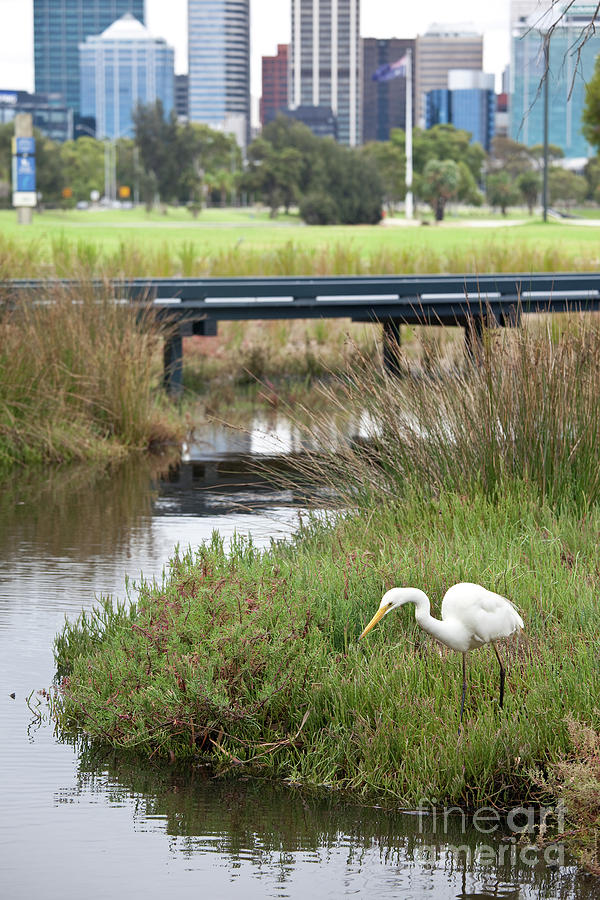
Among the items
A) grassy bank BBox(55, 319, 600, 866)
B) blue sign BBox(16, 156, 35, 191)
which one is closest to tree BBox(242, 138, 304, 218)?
blue sign BBox(16, 156, 35, 191)

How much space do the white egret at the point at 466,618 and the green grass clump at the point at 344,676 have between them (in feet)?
0.69

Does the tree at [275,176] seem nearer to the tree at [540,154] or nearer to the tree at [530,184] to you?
the tree at [530,184]

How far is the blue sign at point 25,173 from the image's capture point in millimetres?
58281

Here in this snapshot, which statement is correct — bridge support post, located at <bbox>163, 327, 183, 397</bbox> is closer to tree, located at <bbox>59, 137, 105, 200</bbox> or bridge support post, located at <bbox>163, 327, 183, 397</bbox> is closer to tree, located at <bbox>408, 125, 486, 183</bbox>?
tree, located at <bbox>408, 125, 486, 183</bbox>

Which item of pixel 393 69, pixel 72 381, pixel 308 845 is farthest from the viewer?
pixel 393 69

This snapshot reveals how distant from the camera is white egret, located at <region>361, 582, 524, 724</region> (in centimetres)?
482

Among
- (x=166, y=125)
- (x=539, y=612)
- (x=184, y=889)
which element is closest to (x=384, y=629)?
(x=539, y=612)

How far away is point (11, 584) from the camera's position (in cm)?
795

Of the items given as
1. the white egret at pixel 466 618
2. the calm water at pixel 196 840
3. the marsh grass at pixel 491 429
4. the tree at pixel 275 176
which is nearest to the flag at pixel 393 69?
the tree at pixel 275 176

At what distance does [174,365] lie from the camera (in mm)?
15023

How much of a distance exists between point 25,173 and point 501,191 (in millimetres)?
44198

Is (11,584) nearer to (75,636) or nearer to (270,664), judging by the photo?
(75,636)

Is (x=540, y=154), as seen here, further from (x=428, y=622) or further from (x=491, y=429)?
(x=428, y=622)

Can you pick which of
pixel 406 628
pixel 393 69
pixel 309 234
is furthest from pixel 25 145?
pixel 406 628
